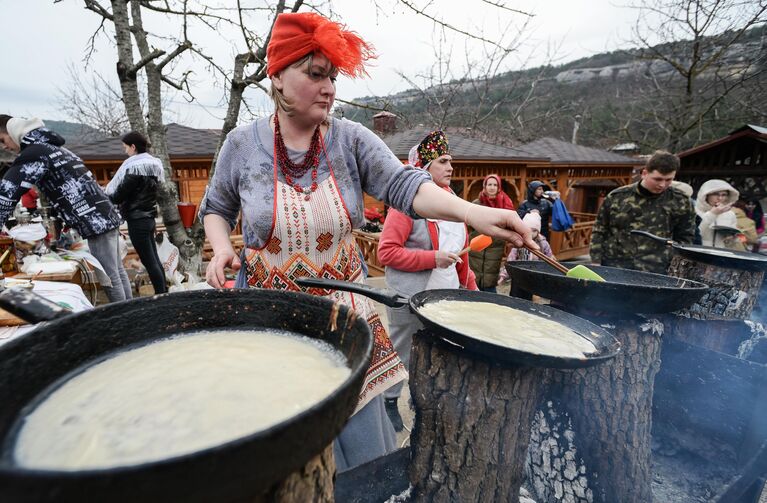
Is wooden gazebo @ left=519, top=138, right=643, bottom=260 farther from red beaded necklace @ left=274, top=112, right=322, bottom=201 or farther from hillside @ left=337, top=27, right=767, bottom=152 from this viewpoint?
red beaded necklace @ left=274, top=112, right=322, bottom=201

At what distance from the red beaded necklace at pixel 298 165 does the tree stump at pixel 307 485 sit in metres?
1.06

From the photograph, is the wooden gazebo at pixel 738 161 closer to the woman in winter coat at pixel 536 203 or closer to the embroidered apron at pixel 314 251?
the woman in winter coat at pixel 536 203

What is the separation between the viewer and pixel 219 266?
1590mm

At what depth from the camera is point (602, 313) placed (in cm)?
187

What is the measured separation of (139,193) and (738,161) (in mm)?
12434

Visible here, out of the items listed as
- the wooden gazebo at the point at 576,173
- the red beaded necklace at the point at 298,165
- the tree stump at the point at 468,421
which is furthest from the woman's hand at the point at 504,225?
the wooden gazebo at the point at 576,173

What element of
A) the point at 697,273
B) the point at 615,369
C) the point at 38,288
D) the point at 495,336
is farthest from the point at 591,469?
the point at 38,288

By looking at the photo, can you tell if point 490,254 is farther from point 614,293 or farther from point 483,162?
point 483,162

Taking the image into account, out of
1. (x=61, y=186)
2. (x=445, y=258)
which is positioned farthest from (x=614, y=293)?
(x=61, y=186)

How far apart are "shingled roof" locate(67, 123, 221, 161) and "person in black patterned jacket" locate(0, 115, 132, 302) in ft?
14.6

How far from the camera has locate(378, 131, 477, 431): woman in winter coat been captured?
301cm

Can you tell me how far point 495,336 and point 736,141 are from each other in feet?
36.9

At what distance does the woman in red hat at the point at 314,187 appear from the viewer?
4.99 feet

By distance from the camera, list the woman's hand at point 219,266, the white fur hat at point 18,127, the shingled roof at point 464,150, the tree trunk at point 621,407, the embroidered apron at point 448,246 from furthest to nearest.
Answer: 1. the shingled roof at point 464,150
2. the white fur hat at point 18,127
3. the embroidered apron at point 448,246
4. the tree trunk at point 621,407
5. the woman's hand at point 219,266
